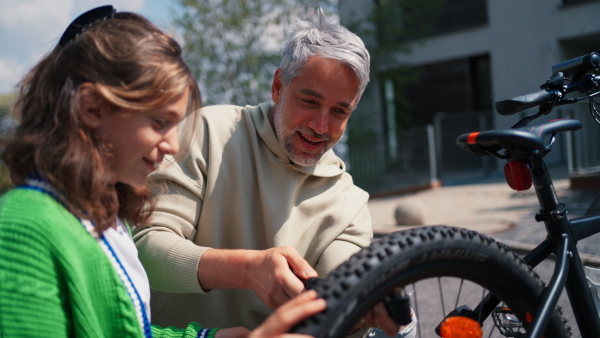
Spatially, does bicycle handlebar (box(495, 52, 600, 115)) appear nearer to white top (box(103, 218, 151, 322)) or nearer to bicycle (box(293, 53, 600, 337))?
bicycle (box(293, 53, 600, 337))

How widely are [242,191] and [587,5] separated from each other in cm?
1302

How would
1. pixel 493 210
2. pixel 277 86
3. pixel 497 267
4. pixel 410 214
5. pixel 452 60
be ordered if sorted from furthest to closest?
pixel 452 60 → pixel 493 210 → pixel 410 214 → pixel 277 86 → pixel 497 267

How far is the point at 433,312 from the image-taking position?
12.4ft

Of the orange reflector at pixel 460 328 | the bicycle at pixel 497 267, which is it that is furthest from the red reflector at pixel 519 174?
the orange reflector at pixel 460 328

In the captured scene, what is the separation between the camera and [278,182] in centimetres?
224

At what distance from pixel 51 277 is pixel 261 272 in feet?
1.81

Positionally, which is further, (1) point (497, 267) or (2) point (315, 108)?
(2) point (315, 108)

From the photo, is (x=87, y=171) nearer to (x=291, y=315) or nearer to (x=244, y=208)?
(x=291, y=315)

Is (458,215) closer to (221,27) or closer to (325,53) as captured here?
(325,53)

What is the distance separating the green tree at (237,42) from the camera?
14.4 metres

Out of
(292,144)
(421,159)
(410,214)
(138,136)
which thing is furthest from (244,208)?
(421,159)

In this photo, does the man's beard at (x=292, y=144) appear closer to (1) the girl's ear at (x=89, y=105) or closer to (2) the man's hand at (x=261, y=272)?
(2) the man's hand at (x=261, y=272)

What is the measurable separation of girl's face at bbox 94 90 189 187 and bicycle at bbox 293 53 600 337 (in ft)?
1.49

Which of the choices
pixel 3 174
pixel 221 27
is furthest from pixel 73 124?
pixel 221 27
